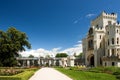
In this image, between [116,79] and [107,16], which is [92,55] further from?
[116,79]

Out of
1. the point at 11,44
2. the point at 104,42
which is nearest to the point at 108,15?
the point at 104,42

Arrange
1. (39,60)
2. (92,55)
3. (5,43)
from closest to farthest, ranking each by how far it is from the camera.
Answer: (5,43) < (92,55) < (39,60)

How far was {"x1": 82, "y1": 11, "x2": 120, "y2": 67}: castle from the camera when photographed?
176ft

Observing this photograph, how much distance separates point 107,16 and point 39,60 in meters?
44.6

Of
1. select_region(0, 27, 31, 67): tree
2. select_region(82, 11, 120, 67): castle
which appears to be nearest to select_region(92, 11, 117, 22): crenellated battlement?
select_region(82, 11, 120, 67): castle

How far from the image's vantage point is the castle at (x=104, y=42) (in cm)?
5367

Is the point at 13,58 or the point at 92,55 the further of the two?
the point at 92,55

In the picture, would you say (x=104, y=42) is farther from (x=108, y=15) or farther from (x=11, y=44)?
(x=11, y=44)

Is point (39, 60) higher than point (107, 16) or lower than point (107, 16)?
lower

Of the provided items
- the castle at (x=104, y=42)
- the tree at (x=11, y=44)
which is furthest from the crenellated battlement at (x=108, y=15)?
the tree at (x=11, y=44)

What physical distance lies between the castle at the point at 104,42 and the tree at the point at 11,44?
64.6 feet

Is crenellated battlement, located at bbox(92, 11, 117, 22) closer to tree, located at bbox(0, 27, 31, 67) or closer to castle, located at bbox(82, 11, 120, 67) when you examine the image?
castle, located at bbox(82, 11, 120, 67)

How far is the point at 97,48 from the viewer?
6159cm

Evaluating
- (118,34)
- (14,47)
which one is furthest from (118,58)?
(14,47)
